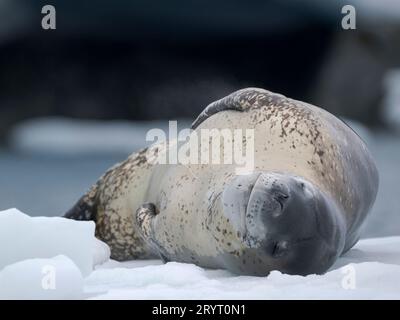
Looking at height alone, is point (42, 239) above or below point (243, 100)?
below

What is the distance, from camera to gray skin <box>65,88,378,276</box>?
1976 millimetres

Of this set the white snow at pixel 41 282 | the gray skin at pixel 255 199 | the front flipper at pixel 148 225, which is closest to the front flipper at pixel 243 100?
the gray skin at pixel 255 199

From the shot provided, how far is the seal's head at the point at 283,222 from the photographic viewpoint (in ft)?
6.31

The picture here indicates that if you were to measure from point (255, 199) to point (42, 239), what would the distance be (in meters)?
0.63

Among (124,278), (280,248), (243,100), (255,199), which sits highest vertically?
(243,100)

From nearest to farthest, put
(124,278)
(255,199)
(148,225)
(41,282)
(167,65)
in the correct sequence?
1. (41,282)
2. (255,199)
3. (124,278)
4. (148,225)
5. (167,65)

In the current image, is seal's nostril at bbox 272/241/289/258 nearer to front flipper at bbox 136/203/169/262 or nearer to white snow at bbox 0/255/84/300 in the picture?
white snow at bbox 0/255/84/300

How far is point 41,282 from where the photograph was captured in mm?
1778

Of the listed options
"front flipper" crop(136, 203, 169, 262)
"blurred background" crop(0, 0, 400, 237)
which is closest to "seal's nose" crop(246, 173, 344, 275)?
"front flipper" crop(136, 203, 169, 262)

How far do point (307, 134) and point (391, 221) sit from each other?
5.06 ft

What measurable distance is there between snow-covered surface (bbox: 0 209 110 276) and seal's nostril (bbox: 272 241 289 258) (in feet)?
1.73

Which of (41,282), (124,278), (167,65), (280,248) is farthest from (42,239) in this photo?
(167,65)

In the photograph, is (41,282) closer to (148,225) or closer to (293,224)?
(293,224)
